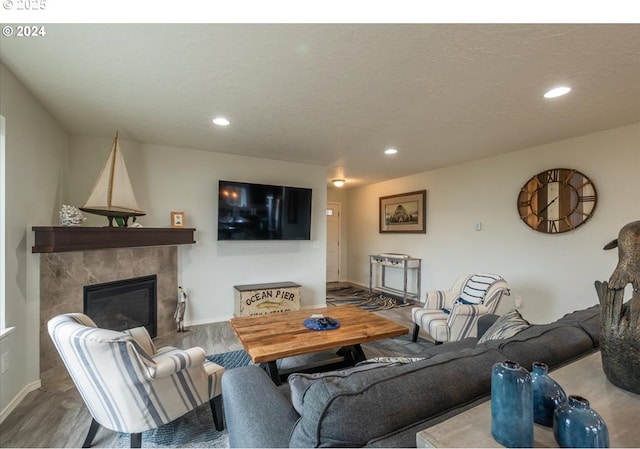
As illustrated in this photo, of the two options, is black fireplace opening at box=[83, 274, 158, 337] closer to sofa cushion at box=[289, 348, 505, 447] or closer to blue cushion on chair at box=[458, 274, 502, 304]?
sofa cushion at box=[289, 348, 505, 447]

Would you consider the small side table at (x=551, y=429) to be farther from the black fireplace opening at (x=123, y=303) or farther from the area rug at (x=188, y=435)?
the black fireplace opening at (x=123, y=303)

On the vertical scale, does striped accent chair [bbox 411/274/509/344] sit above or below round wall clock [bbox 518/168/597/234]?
below

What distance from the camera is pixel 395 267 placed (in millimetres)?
5691

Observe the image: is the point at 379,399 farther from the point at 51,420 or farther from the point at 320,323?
the point at 51,420

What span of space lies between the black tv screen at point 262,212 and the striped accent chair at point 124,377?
94.7 inches

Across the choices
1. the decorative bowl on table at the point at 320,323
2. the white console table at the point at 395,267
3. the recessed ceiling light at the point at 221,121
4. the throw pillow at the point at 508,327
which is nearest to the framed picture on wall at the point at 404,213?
the white console table at the point at 395,267

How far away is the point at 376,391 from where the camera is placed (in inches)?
33.5

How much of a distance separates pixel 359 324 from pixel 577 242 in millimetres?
2777

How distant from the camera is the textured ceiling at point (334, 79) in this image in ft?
5.29

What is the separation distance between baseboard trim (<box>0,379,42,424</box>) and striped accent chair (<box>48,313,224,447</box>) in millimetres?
809

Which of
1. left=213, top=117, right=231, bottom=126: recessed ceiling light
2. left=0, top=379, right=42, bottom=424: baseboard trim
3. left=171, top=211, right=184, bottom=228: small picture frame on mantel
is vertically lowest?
left=0, top=379, right=42, bottom=424: baseboard trim

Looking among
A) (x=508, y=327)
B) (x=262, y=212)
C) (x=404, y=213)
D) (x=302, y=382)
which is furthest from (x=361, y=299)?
(x=302, y=382)

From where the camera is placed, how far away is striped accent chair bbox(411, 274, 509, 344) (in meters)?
2.69

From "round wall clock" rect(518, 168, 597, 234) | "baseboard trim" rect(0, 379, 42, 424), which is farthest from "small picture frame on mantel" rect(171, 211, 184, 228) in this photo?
"round wall clock" rect(518, 168, 597, 234)
